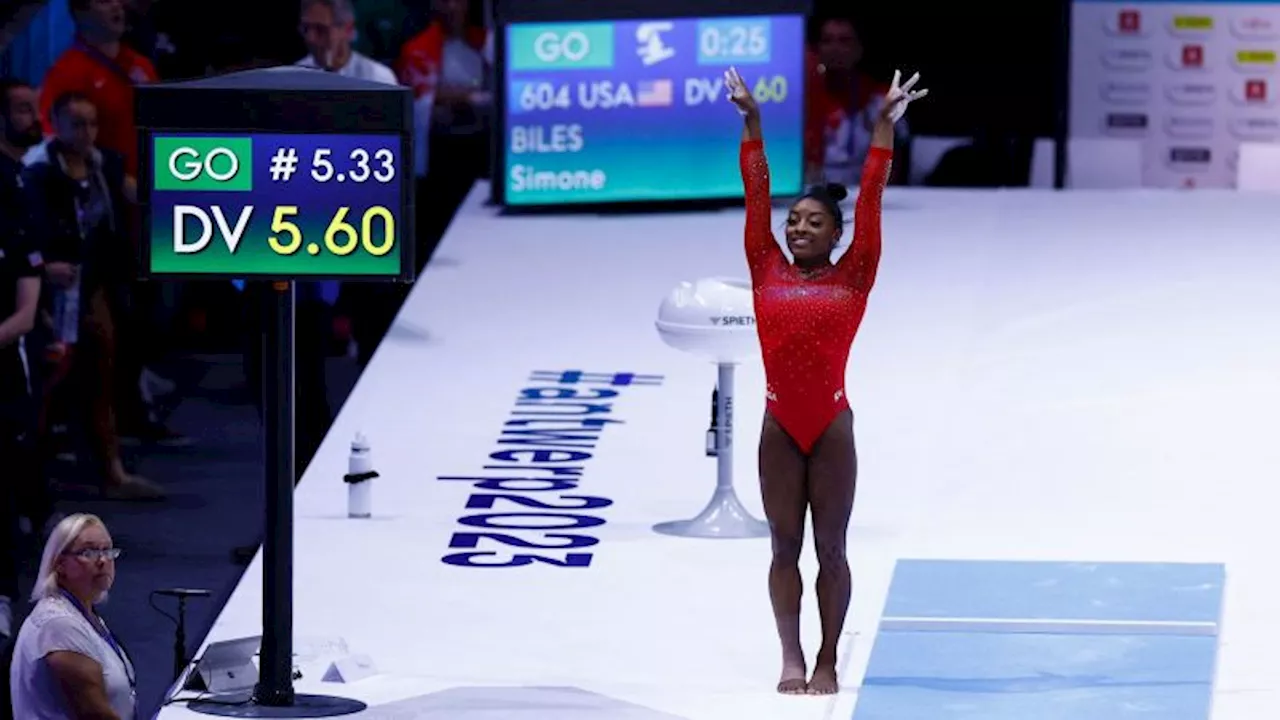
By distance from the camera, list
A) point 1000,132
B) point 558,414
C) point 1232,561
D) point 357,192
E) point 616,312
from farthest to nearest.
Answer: point 1000,132 → point 616,312 → point 558,414 → point 1232,561 → point 357,192

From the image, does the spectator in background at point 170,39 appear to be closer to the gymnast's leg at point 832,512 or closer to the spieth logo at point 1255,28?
the spieth logo at point 1255,28

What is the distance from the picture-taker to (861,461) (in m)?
11.2

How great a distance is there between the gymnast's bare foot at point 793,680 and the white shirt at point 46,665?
1.96 metres

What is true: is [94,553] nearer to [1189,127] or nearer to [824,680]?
[824,680]

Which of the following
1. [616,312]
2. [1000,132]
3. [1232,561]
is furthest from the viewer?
[1000,132]

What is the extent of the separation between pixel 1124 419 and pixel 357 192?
399cm

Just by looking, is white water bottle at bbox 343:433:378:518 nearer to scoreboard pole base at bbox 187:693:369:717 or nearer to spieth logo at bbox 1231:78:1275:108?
scoreboard pole base at bbox 187:693:369:717

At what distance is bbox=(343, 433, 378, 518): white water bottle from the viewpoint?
10.7 m

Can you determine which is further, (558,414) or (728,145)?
(728,145)

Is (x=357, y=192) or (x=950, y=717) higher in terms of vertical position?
(x=357, y=192)

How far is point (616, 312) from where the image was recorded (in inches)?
514

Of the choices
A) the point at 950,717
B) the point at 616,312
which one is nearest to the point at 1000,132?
the point at 616,312

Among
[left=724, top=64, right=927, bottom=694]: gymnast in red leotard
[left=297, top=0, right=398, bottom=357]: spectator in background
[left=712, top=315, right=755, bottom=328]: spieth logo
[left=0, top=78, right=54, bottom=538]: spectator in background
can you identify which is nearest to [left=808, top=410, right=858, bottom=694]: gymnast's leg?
[left=724, top=64, right=927, bottom=694]: gymnast in red leotard

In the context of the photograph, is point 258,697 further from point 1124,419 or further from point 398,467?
point 1124,419
